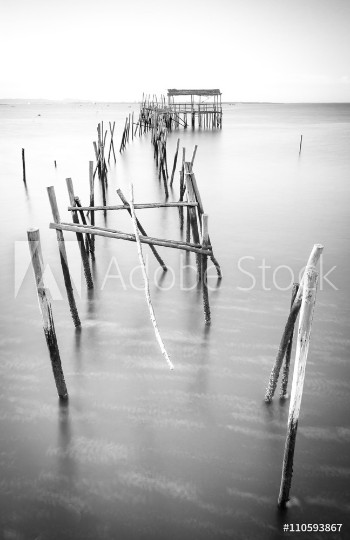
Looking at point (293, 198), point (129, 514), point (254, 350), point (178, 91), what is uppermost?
point (178, 91)

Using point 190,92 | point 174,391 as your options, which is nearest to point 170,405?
point 174,391

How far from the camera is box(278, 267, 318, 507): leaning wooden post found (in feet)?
6.08

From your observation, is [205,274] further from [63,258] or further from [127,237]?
[63,258]

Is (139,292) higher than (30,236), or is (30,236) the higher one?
(30,236)

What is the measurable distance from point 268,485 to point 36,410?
1.68 metres

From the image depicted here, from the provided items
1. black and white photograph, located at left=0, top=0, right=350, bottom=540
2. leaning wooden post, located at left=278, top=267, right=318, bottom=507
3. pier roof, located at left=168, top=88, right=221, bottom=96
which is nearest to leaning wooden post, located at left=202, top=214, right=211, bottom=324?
black and white photograph, located at left=0, top=0, right=350, bottom=540

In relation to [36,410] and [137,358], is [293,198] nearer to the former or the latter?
[137,358]

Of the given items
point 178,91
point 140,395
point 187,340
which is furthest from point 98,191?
point 178,91

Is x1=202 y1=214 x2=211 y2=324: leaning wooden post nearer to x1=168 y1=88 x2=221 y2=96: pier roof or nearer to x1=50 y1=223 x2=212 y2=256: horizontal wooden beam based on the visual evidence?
x1=50 y1=223 x2=212 y2=256: horizontal wooden beam

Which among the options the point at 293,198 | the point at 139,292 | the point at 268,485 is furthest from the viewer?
the point at 293,198

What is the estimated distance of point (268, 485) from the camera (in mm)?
2291

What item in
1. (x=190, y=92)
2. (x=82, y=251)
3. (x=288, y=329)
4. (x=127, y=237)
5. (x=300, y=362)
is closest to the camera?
(x=300, y=362)

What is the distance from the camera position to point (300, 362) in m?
1.92

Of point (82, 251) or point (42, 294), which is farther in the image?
point (82, 251)
